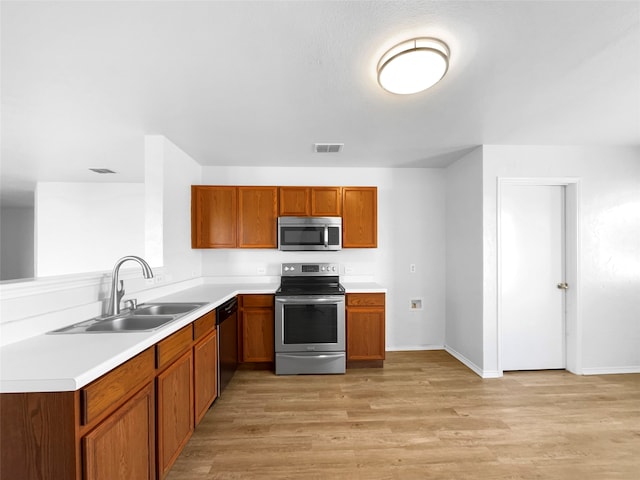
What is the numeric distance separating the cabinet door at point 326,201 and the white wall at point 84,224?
134 inches

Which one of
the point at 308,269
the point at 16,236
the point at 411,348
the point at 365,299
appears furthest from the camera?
the point at 16,236

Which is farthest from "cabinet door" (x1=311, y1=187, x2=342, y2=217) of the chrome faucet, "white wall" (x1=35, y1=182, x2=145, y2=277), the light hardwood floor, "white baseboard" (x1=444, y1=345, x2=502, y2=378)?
"white wall" (x1=35, y1=182, x2=145, y2=277)

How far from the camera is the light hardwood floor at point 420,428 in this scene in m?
1.84

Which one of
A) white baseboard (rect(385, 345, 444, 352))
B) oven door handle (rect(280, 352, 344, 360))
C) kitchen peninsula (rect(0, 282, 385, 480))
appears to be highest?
kitchen peninsula (rect(0, 282, 385, 480))

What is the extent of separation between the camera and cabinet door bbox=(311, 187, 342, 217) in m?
3.62

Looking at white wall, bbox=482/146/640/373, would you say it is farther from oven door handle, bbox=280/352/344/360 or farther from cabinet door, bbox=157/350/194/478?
cabinet door, bbox=157/350/194/478

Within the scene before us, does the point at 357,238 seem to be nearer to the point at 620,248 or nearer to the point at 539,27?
the point at 539,27

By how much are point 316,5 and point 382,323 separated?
2.98 m

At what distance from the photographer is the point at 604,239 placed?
3.20 meters

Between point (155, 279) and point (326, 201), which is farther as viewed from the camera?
point (326, 201)

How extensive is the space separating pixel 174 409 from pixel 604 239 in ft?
14.6

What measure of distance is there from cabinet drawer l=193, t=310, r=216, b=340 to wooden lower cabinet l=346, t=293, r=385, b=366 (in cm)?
151

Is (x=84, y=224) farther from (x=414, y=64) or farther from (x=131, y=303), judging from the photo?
(x=414, y=64)

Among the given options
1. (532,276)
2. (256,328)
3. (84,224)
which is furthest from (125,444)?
(84,224)
